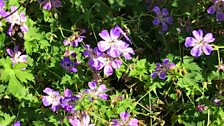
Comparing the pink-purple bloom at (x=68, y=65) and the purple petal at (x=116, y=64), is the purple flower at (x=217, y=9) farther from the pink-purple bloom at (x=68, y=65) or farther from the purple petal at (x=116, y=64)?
the pink-purple bloom at (x=68, y=65)

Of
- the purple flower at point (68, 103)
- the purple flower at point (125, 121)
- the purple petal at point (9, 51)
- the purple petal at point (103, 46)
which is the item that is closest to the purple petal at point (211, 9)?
the purple petal at point (103, 46)

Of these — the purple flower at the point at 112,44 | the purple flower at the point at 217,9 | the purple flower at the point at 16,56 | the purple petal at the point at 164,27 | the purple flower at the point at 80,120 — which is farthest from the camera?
the purple petal at the point at 164,27

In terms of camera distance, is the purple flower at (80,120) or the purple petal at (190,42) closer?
the purple flower at (80,120)

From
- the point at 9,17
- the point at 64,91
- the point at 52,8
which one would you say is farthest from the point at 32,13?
the point at 64,91

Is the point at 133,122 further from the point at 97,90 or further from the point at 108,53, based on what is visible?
the point at 108,53

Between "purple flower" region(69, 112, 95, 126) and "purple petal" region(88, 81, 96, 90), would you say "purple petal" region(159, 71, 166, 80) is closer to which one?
"purple petal" region(88, 81, 96, 90)

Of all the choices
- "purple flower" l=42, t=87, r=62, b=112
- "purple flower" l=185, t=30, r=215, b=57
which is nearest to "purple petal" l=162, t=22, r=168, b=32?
"purple flower" l=185, t=30, r=215, b=57

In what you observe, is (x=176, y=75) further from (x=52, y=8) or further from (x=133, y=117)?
(x=52, y=8)

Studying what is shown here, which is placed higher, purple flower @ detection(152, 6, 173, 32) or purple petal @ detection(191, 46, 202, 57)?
purple flower @ detection(152, 6, 173, 32)
